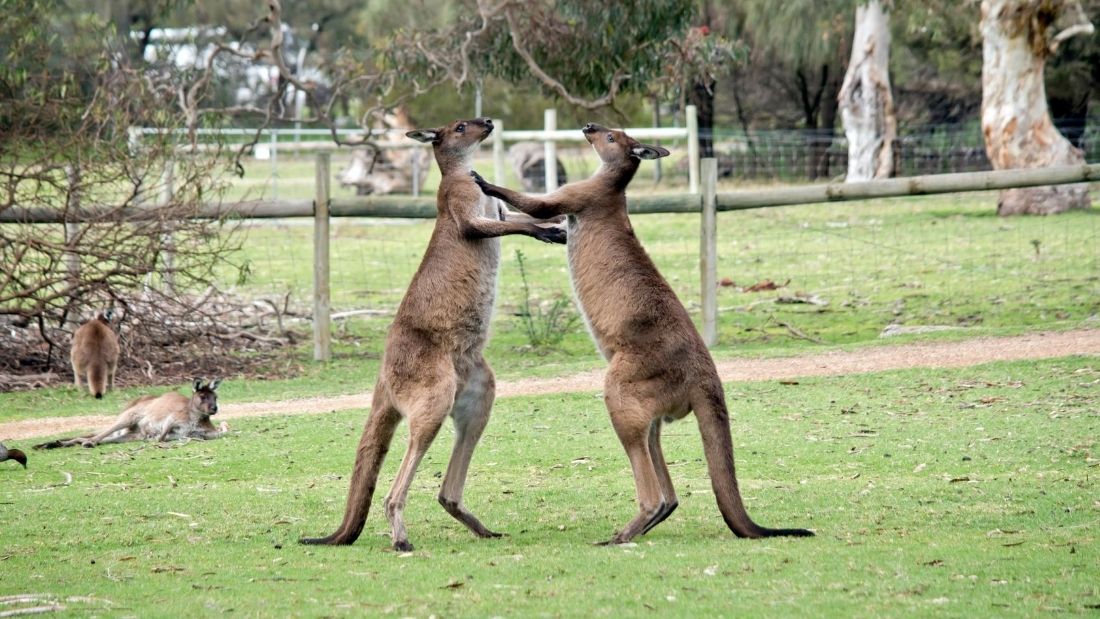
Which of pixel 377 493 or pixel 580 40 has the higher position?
pixel 580 40

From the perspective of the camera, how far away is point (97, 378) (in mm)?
11742

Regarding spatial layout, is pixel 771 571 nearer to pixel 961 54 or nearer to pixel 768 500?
pixel 768 500

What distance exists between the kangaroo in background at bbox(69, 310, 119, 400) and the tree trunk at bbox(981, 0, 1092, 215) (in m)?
15.9

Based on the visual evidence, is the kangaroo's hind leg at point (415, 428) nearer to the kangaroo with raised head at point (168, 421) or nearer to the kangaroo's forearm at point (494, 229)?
the kangaroo's forearm at point (494, 229)

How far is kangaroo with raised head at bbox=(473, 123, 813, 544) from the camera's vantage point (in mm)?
6312

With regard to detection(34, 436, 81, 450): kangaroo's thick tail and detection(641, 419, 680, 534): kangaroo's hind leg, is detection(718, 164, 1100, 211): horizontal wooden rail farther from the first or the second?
detection(641, 419, 680, 534): kangaroo's hind leg

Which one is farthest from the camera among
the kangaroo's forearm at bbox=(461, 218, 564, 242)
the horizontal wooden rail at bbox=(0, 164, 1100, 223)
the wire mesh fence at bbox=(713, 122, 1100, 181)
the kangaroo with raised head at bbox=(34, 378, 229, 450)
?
the wire mesh fence at bbox=(713, 122, 1100, 181)

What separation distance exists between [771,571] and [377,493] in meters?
3.08

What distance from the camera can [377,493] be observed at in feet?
26.1

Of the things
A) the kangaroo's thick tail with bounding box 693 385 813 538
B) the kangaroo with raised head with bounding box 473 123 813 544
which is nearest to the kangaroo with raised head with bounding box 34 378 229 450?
the kangaroo with raised head with bounding box 473 123 813 544

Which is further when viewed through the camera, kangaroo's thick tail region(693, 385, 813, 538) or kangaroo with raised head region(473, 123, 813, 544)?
kangaroo with raised head region(473, 123, 813, 544)

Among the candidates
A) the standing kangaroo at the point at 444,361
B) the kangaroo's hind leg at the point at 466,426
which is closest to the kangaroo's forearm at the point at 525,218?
the standing kangaroo at the point at 444,361

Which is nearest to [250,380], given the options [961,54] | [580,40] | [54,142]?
[54,142]

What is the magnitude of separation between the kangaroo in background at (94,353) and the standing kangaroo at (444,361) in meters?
5.44
